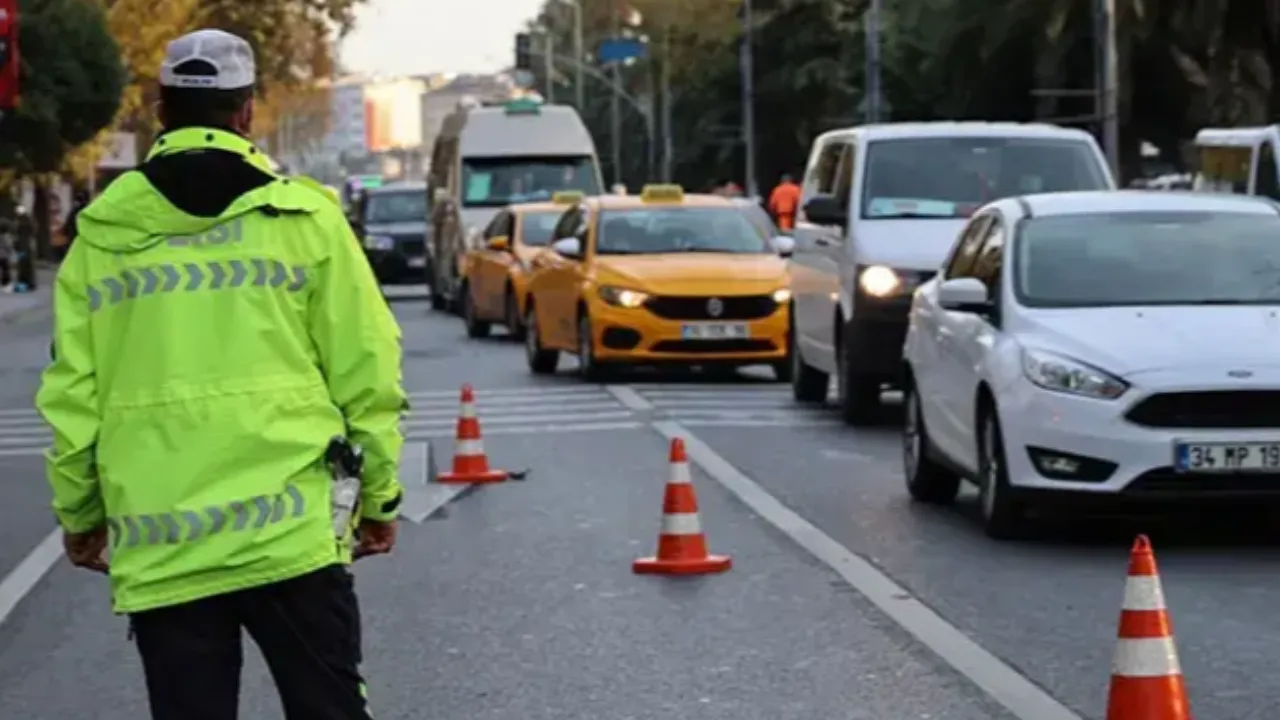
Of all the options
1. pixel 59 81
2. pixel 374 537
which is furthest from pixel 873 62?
pixel 374 537

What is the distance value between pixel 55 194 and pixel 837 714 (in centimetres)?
7012

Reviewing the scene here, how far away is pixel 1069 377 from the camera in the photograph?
12266 millimetres

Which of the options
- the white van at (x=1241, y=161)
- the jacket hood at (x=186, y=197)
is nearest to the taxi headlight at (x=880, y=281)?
the white van at (x=1241, y=161)

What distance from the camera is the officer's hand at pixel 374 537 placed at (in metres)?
5.21

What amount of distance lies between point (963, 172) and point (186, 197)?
1488 centimetres

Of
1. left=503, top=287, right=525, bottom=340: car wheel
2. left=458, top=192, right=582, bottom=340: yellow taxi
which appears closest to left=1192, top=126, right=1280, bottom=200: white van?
left=458, top=192, right=582, bottom=340: yellow taxi

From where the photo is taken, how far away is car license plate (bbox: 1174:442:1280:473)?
12.0 meters

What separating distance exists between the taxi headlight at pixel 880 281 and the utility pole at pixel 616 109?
79.6m

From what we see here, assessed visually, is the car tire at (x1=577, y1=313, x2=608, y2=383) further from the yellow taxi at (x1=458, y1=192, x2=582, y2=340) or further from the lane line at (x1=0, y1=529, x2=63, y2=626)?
the lane line at (x1=0, y1=529, x2=63, y2=626)

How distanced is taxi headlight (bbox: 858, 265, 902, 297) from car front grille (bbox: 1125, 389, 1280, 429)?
6575 mm

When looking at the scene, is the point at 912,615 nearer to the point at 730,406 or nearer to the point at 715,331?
the point at 730,406

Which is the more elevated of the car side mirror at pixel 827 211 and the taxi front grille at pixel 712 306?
the car side mirror at pixel 827 211

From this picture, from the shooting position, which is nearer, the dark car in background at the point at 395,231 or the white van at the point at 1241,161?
the white van at the point at 1241,161

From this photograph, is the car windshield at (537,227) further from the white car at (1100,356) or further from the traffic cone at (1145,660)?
the traffic cone at (1145,660)
